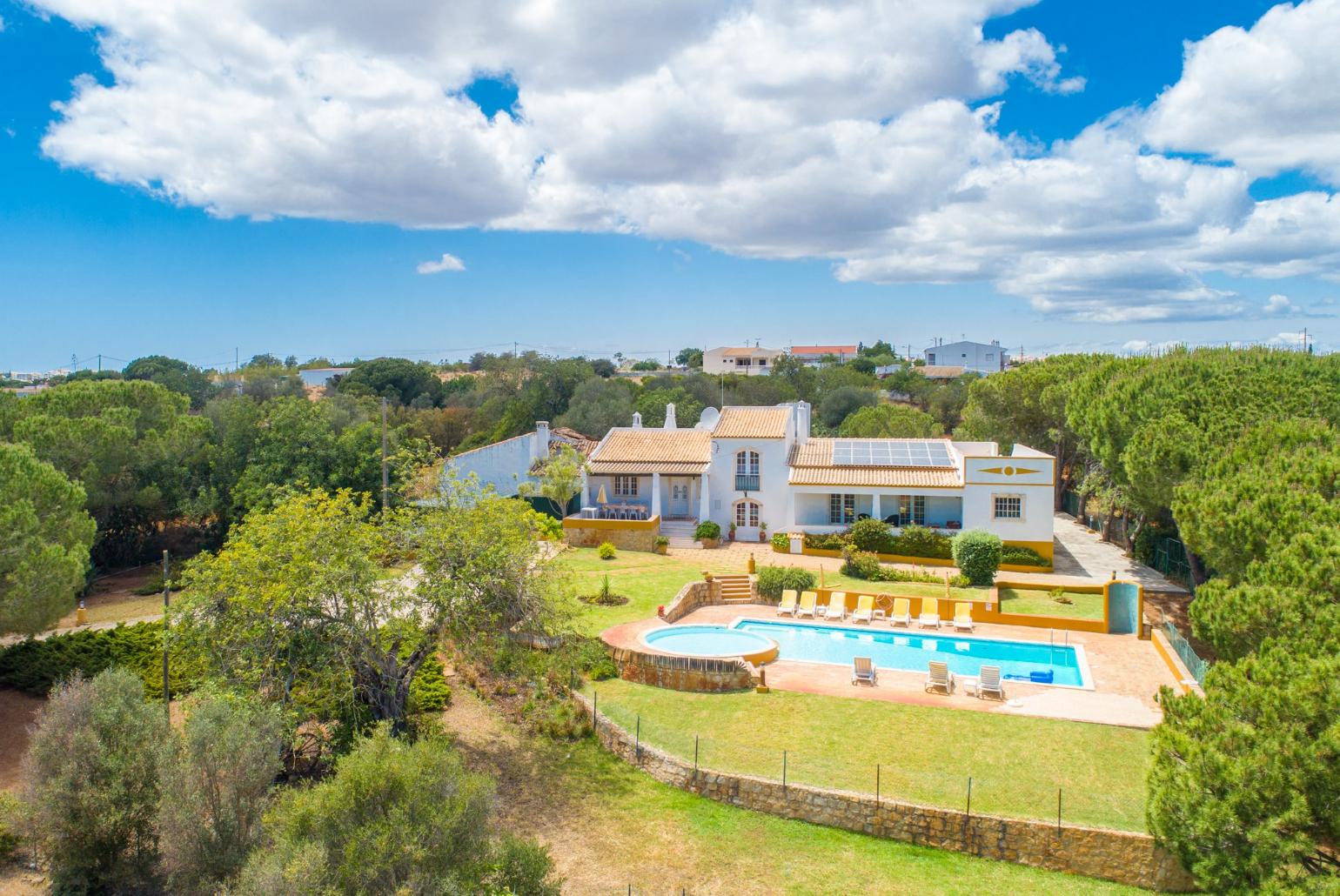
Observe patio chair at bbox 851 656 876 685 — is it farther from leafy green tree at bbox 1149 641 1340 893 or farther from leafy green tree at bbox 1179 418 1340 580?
leafy green tree at bbox 1149 641 1340 893

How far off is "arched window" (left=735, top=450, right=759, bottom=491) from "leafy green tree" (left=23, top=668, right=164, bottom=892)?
27622 mm

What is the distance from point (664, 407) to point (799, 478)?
3158cm

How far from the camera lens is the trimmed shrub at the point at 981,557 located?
101 ft

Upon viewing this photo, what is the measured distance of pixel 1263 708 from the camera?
11.9 meters

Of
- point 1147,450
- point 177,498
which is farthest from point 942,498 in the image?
point 177,498

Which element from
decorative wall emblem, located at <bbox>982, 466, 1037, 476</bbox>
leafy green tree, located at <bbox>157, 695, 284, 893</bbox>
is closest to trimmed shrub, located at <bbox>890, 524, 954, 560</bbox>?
decorative wall emblem, located at <bbox>982, 466, 1037, 476</bbox>

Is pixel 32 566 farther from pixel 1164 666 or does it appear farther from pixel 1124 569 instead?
pixel 1124 569

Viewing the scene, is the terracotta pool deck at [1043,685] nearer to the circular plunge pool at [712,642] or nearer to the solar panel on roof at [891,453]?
the circular plunge pool at [712,642]

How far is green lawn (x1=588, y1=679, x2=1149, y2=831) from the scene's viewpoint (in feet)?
50.8

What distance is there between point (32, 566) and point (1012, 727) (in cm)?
2355

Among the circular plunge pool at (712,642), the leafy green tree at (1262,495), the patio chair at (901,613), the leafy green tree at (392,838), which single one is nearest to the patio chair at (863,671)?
the circular plunge pool at (712,642)

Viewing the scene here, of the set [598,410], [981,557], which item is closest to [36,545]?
[981,557]

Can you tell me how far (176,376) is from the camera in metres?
88.6

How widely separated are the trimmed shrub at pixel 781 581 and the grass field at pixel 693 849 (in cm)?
1231
